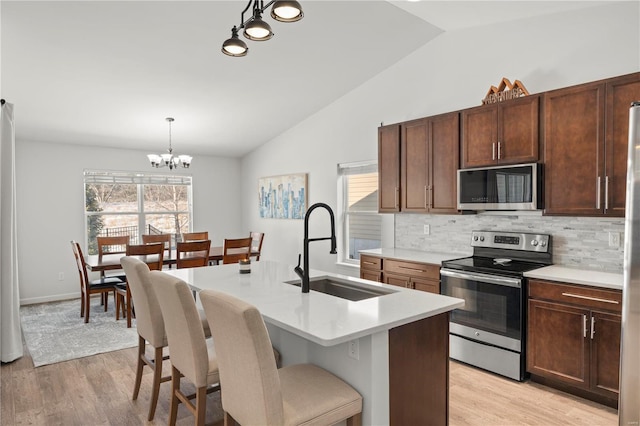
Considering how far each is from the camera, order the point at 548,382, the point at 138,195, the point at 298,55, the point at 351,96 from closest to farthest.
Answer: the point at 548,382
the point at 298,55
the point at 351,96
the point at 138,195

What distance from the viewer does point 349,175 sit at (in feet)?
18.0

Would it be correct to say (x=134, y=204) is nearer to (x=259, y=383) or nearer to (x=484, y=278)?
A: (x=484, y=278)

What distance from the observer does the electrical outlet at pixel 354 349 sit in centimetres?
179

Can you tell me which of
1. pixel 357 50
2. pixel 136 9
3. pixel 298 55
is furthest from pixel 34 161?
pixel 357 50

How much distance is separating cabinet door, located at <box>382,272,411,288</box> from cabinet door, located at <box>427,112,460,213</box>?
71 cm

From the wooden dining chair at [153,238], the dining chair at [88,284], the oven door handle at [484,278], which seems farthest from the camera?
the wooden dining chair at [153,238]

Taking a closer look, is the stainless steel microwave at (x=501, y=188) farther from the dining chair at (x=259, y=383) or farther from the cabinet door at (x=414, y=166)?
the dining chair at (x=259, y=383)

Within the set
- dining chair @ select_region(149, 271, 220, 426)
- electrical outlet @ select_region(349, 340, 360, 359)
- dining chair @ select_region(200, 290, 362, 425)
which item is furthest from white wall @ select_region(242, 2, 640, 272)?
dining chair @ select_region(149, 271, 220, 426)

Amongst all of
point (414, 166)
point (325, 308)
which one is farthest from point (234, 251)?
point (325, 308)

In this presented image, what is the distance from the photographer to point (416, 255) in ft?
13.4

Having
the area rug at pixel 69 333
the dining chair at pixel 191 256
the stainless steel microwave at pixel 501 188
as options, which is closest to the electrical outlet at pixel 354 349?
the stainless steel microwave at pixel 501 188

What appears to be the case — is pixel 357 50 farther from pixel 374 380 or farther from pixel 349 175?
pixel 374 380

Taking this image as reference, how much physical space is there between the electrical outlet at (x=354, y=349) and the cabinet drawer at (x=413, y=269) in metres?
2.02

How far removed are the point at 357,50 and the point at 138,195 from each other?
4.37 meters
